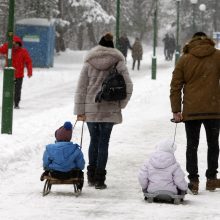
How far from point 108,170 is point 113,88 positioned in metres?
1.88

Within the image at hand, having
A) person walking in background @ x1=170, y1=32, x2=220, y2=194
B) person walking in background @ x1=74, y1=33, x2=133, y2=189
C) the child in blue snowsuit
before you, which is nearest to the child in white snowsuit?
person walking in background @ x1=170, y1=32, x2=220, y2=194

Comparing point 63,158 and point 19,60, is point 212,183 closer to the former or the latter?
point 63,158

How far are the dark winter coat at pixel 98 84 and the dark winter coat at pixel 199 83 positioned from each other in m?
0.57

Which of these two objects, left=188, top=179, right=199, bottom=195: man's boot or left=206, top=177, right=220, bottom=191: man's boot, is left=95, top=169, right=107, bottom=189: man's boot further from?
left=206, top=177, right=220, bottom=191: man's boot

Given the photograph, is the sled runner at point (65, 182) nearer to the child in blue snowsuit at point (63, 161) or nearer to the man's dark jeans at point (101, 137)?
the child in blue snowsuit at point (63, 161)

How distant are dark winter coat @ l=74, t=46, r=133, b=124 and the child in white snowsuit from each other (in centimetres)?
92

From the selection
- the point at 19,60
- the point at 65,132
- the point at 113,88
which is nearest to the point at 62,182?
the point at 65,132

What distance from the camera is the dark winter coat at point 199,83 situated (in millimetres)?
7824

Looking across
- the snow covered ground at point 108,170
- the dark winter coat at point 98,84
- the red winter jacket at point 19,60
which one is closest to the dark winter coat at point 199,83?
the dark winter coat at point 98,84

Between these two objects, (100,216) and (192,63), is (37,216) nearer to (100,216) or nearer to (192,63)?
(100,216)

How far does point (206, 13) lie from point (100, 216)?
78.7m

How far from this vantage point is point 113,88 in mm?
7883

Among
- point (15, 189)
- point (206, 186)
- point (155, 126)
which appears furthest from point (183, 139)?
point (15, 189)

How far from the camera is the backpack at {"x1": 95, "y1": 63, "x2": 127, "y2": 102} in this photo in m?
7.88
